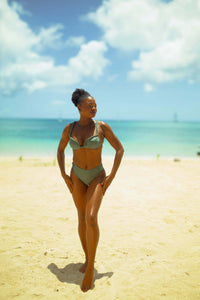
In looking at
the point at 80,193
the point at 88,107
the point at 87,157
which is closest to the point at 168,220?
the point at 80,193

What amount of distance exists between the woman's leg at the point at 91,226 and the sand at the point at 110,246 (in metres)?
0.17

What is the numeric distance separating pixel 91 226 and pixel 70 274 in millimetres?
1106

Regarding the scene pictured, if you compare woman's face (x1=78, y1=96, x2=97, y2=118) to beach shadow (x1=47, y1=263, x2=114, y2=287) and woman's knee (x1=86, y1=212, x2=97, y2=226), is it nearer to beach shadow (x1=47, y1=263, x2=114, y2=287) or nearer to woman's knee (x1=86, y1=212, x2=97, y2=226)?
woman's knee (x1=86, y1=212, x2=97, y2=226)

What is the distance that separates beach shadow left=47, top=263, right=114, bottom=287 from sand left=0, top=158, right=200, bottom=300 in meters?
0.01

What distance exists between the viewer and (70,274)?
10.9 feet

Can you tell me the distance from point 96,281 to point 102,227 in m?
1.79

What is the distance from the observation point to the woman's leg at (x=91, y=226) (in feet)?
9.30

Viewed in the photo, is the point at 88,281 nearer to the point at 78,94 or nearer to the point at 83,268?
the point at 83,268

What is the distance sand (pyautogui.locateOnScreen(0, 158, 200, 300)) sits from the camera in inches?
117

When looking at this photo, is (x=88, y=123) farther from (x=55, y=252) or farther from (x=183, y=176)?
(x=183, y=176)

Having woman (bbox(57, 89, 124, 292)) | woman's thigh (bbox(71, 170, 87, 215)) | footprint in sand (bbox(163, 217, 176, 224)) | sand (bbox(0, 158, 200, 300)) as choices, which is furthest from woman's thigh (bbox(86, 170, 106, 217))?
footprint in sand (bbox(163, 217, 176, 224))

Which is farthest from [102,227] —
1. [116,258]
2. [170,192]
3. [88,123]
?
[170,192]

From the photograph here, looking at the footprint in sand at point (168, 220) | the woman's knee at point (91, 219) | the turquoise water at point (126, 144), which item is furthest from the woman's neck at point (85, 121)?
the turquoise water at point (126, 144)

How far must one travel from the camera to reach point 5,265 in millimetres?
3473
